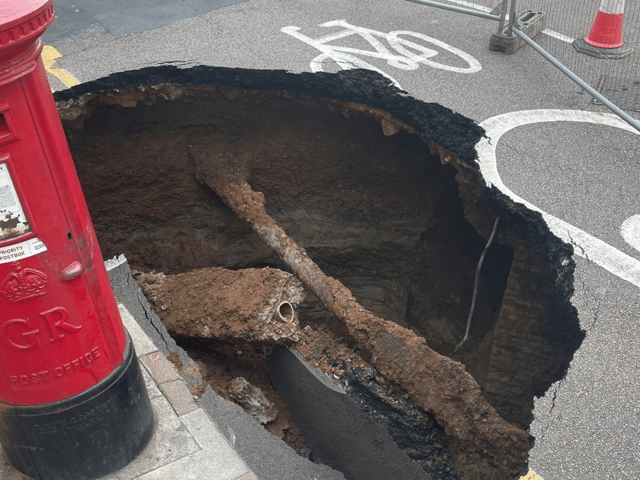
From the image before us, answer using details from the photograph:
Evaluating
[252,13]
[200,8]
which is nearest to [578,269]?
[252,13]

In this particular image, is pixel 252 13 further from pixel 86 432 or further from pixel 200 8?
pixel 86 432

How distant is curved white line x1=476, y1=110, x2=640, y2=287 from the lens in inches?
160

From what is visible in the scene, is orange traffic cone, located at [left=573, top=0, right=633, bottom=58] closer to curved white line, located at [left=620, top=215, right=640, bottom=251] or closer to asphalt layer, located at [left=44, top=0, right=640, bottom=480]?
asphalt layer, located at [left=44, top=0, right=640, bottom=480]

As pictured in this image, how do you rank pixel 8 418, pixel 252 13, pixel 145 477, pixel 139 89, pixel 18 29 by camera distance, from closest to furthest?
pixel 18 29
pixel 8 418
pixel 145 477
pixel 139 89
pixel 252 13

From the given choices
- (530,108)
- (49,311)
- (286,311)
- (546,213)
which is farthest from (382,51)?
(49,311)

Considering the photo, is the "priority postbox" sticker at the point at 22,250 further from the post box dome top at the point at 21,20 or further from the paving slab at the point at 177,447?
the paving slab at the point at 177,447

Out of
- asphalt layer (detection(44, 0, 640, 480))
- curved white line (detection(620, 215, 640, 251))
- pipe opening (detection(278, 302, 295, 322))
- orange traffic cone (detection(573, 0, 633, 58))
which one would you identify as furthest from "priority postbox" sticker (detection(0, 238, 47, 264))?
orange traffic cone (detection(573, 0, 633, 58))

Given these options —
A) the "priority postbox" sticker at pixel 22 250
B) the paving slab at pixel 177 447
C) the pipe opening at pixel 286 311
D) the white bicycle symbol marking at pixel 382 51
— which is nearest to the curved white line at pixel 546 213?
the white bicycle symbol marking at pixel 382 51

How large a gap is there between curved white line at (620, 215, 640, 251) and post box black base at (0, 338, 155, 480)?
3247 mm

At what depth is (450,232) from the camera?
666 cm

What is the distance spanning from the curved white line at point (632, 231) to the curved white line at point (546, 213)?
146 millimetres

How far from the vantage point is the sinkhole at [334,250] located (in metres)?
4.41

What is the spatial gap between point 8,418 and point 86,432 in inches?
15.1

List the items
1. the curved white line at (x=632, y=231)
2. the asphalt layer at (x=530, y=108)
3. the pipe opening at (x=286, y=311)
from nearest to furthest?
the asphalt layer at (x=530, y=108) → the curved white line at (x=632, y=231) → the pipe opening at (x=286, y=311)
